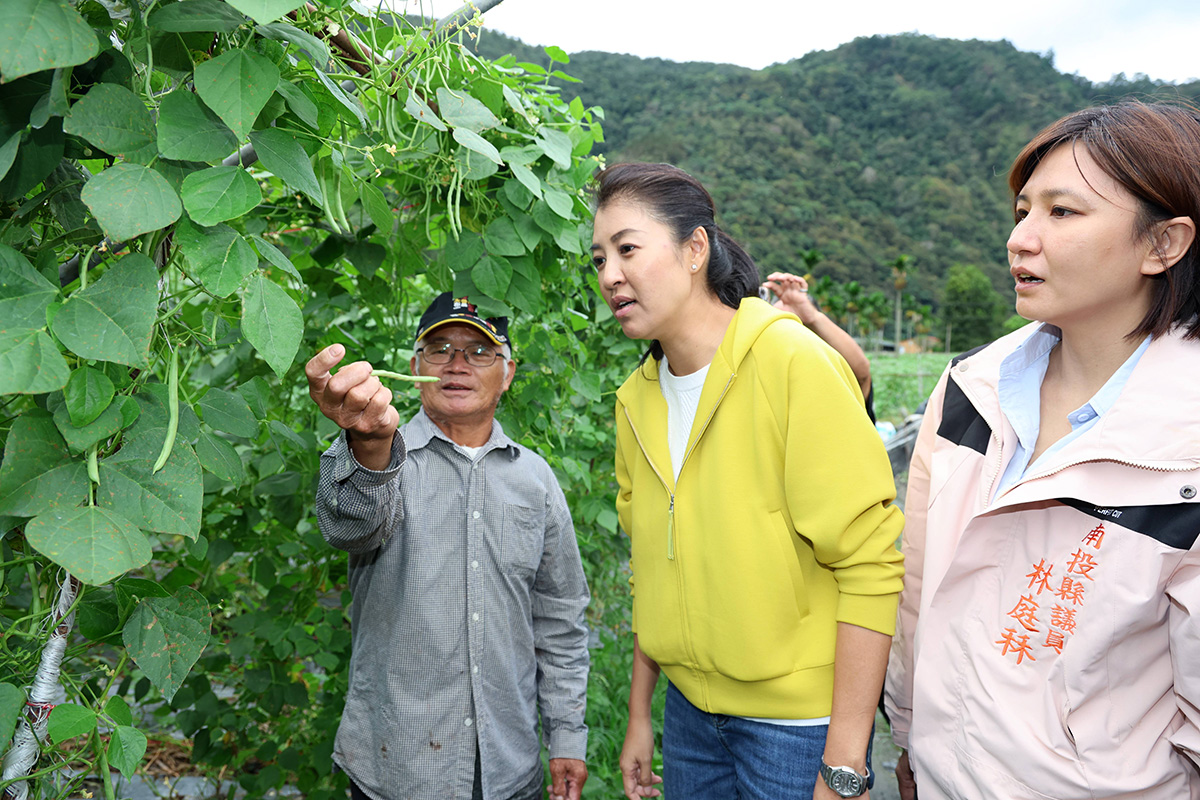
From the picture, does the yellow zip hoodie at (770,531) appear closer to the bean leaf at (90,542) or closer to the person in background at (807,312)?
the person in background at (807,312)

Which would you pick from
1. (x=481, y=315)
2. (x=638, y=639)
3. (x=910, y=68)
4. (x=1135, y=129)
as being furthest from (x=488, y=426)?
(x=910, y=68)

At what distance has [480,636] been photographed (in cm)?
171

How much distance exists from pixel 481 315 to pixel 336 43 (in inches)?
28.4

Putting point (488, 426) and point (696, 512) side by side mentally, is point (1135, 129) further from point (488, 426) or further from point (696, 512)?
point (488, 426)

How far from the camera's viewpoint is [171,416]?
902mm

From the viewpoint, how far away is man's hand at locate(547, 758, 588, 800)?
1841mm

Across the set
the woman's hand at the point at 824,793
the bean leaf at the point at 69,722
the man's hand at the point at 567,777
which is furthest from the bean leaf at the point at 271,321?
the man's hand at the point at 567,777

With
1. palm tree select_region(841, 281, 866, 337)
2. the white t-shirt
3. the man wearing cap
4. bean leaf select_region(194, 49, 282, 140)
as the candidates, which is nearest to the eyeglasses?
the man wearing cap

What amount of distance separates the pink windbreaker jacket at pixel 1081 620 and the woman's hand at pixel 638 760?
63 cm

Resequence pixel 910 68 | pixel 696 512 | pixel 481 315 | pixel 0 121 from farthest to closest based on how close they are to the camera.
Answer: pixel 910 68 < pixel 481 315 < pixel 696 512 < pixel 0 121

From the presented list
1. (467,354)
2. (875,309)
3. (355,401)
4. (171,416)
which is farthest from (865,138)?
(171,416)

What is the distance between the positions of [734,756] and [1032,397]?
854 millimetres

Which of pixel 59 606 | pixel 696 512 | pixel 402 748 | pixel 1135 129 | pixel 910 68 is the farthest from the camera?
pixel 910 68

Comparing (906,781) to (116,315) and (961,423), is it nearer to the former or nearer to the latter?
(961,423)
